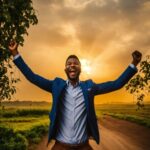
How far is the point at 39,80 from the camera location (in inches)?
257

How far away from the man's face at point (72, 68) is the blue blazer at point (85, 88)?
15cm

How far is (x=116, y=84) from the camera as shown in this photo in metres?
6.53

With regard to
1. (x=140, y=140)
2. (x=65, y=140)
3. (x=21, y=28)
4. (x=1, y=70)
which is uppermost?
(x=21, y=28)

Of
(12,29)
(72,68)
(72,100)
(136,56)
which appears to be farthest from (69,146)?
(12,29)

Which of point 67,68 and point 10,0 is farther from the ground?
point 10,0

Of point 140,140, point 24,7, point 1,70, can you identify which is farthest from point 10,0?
point 140,140

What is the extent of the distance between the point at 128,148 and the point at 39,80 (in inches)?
773

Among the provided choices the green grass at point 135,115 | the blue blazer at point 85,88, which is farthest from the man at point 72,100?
the green grass at point 135,115

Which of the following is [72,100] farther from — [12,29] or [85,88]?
[12,29]

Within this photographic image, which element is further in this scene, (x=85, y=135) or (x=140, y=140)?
(x=140, y=140)

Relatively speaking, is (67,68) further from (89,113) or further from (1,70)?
(1,70)

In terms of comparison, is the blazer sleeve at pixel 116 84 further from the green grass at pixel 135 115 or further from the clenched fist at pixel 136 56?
the green grass at pixel 135 115

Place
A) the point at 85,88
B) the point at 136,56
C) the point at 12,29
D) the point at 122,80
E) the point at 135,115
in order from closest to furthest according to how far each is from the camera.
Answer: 1. the point at 136,56
2. the point at 122,80
3. the point at 85,88
4. the point at 12,29
5. the point at 135,115

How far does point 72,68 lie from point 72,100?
47cm
